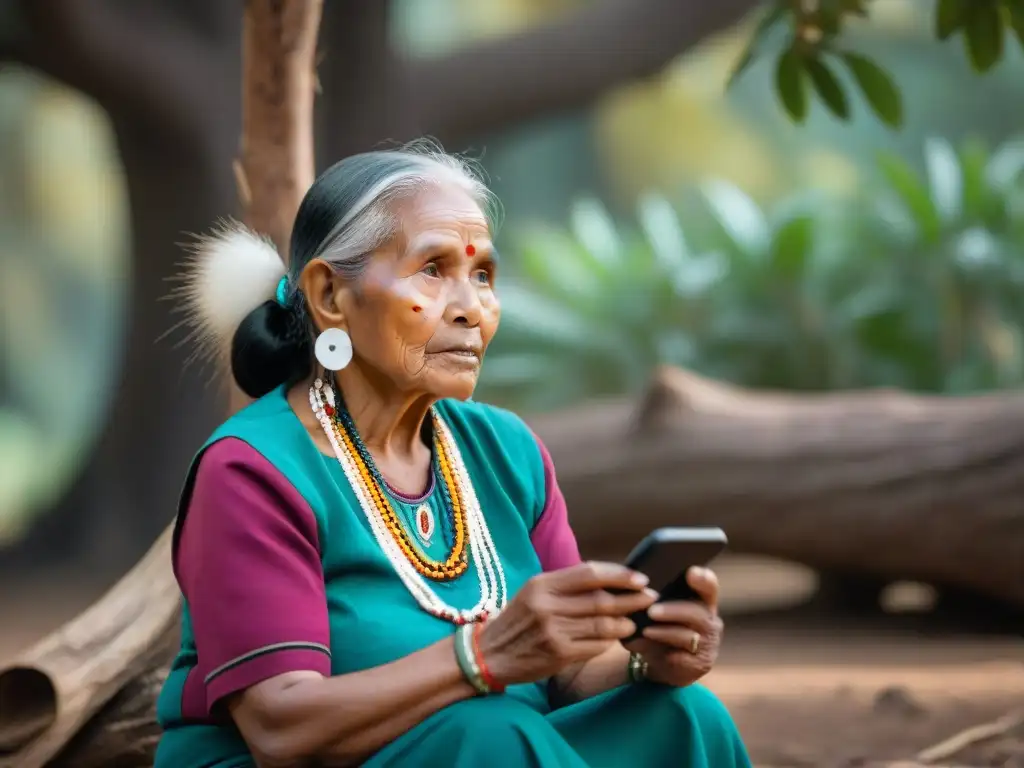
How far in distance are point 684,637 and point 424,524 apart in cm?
46

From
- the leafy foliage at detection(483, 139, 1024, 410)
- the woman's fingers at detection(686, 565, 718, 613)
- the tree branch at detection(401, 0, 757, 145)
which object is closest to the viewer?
the woman's fingers at detection(686, 565, 718, 613)

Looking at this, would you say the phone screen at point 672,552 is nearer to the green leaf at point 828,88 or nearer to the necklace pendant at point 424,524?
the necklace pendant at point 424,524

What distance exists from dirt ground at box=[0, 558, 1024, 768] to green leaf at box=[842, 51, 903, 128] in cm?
160

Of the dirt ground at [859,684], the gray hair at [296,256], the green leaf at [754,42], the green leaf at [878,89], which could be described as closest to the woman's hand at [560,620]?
the gray hair at [296,256]

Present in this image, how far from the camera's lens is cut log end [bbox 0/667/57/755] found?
312 centimetres

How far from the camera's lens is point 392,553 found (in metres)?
2.22

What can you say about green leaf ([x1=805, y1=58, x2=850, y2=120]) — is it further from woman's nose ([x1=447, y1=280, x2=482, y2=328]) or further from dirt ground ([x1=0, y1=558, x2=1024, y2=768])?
dirt ground ([x1=0, y1=558, x2=1024, y2=768])

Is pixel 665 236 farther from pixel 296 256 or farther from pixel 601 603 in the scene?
pixel 601 603

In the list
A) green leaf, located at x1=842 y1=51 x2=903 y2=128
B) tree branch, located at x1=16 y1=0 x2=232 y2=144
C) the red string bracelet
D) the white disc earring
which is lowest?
the red string bracelet

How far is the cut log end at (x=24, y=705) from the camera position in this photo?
312 centimetres

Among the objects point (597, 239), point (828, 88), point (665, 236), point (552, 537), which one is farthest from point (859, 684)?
point (597, 239)

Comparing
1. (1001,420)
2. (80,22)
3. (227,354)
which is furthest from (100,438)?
(227,354)

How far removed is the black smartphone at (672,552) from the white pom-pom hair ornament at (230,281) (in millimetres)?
876

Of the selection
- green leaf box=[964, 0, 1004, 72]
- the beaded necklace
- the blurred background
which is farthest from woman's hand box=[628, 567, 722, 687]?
the blurred background
